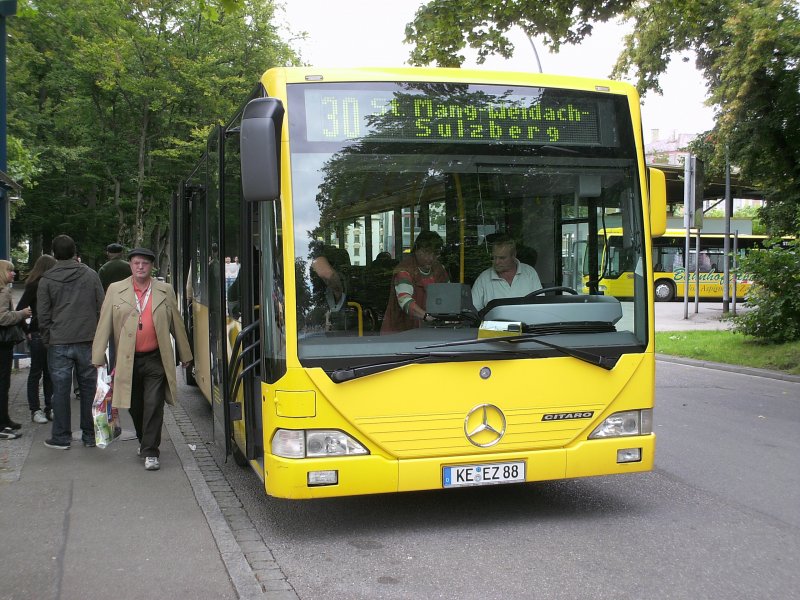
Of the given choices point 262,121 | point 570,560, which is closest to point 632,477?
point 570,560

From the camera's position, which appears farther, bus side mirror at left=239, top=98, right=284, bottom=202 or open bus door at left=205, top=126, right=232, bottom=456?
open bus door at left=205, top=126, right=232, bottom=456

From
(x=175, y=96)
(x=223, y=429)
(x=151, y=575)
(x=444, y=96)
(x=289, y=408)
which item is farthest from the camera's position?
(x=175, y=96)

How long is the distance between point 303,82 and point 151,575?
295 cm

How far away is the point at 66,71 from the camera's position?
96.8 feet

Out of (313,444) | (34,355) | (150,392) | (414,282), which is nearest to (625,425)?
(414,282)

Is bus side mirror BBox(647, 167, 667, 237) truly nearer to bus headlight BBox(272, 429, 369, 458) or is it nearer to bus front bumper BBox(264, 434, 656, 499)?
bus front bumper BBox(264, 434, 656, 499)

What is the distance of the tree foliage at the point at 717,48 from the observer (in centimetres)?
1366

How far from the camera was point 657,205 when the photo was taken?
565 centimetres

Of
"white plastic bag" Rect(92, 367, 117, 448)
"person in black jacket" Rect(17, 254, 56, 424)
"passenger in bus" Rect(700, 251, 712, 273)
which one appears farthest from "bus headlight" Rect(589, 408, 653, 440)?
"passenger in bus" Rect(700, 251, 712, 273)

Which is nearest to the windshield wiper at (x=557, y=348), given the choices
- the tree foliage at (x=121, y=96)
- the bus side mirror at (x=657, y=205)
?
the bus side mirror at (x=657, y=205)

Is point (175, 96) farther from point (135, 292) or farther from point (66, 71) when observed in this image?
point (135, 292)

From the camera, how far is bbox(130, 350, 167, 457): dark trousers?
7082 millimetres

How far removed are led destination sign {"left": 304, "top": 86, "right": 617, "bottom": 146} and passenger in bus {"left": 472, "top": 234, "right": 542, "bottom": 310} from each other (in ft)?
2.50

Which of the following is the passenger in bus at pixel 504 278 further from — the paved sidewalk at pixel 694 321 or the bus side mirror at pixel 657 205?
the paved sidewalk at pixel 694 321
